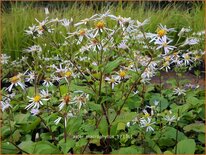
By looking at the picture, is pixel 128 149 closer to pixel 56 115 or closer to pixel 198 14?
pixel 56 115

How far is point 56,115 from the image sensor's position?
4.99 feet

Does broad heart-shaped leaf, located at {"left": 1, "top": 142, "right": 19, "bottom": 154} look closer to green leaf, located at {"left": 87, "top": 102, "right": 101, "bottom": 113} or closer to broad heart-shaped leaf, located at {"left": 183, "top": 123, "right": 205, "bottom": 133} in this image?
green leaf, located at {"left": 87, "top": 102, "right": 101, "bottom": 113}

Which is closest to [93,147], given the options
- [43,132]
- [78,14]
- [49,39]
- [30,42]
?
[43,132]

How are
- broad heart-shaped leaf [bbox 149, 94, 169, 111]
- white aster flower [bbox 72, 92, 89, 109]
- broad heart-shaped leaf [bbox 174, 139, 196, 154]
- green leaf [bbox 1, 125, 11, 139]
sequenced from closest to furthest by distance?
white aster flower [bbox 72, 92, 89, 109], broad heart-shaped leaf [bbox 174, 139, 196, 154], green leaf [bbox 1, 125, 11, 139], broad heart-shaped leaf [bbox 149, 94, 169, 111]

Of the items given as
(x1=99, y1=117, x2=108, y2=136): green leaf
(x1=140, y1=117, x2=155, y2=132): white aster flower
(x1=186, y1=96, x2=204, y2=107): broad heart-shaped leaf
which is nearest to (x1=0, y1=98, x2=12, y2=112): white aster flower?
(x1=99, y1=117, x2=108, y2=136): green leaf

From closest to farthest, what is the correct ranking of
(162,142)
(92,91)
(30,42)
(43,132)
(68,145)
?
(68,145) < (92,91) < (162,142) < (43,132) < (30,42)

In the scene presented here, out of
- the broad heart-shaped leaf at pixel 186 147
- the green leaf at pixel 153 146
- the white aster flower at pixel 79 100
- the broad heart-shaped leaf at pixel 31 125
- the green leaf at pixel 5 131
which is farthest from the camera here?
the broad heart-shaped leaf at pixel 31 125

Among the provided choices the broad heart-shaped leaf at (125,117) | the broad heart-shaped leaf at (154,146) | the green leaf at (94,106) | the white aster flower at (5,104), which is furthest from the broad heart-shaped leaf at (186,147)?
the white aster flower at (5,104)

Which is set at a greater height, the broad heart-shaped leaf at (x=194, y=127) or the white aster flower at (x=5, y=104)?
the white aster flower at (x=5, y=104)

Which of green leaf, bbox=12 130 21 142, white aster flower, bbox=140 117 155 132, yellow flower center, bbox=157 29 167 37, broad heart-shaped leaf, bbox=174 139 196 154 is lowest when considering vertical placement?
green leaf, bbox=12 130 21 142

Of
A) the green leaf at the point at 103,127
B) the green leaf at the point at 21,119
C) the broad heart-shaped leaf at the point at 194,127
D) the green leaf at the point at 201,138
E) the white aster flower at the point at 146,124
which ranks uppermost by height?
the green leaf at the point at 103,127

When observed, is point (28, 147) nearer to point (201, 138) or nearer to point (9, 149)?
point (9, 149)

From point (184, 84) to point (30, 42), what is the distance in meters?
1.78

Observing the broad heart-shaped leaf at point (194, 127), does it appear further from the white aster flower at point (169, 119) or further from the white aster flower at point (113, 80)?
the white aster flower at point (113, 80)
